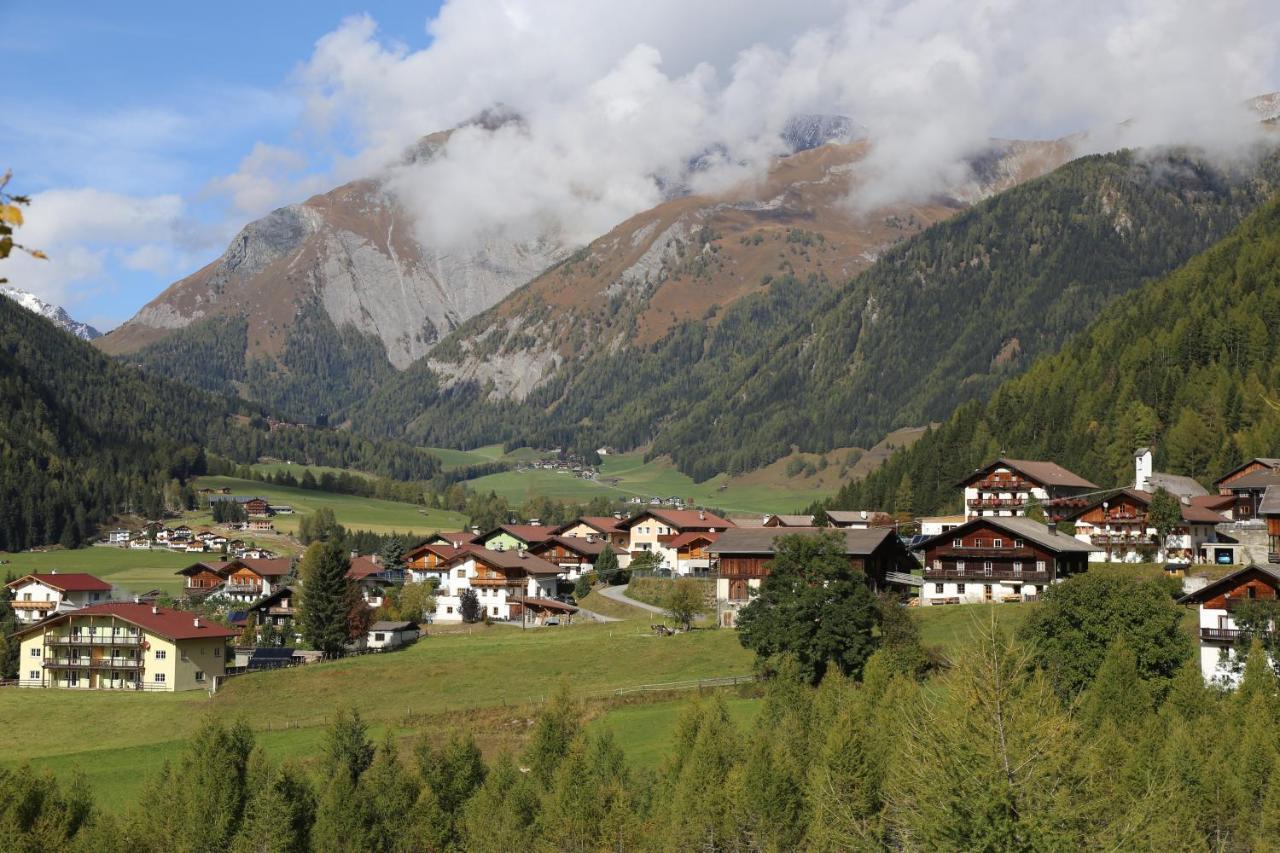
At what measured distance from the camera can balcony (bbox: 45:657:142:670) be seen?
108750mm

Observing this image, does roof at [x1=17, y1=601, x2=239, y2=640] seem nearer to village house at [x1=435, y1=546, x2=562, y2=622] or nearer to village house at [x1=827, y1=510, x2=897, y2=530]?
village house at [x1=435, y1=546, x2=562, y2=622]

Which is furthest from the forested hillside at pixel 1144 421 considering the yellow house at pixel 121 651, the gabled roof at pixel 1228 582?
the yellow house at pixel 121 651

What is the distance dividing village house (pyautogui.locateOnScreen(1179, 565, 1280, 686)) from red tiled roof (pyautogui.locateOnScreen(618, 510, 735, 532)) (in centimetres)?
8382

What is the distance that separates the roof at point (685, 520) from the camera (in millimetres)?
159250

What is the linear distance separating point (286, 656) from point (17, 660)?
21940 millimetres

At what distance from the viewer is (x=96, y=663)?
109m

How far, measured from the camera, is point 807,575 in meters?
84.6

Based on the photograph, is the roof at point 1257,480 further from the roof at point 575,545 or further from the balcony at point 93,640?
the balcony at point 93,640

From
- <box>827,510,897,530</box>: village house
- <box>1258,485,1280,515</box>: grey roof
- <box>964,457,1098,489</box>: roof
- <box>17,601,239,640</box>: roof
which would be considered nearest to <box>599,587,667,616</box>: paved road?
<box>827,510,897,530</box>: village house

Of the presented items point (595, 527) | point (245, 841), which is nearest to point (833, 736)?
point (245, 841)

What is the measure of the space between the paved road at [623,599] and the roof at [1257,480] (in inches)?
2166

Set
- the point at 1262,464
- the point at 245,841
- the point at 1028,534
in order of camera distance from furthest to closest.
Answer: the point at 1262,464
the point at 1028,534
the point at 245,841

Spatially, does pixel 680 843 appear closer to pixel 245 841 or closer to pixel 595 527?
pixel 245 841

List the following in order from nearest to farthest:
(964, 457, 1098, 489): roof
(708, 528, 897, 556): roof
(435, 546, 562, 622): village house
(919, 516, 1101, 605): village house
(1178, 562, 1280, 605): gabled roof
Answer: (1178, 562, 1280, 605): gabled roof, (919, 516, 1101, 605): village house, (708, 528, 897, 556): roof, (435, 546, 562, 622): village house, (964, 457, 1098, 489): roof
